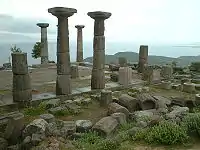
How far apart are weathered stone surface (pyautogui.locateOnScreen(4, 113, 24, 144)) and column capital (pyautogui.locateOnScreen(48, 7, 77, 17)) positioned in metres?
5.08

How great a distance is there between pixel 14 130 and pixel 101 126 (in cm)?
267

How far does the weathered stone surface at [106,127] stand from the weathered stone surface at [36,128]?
1.51 m

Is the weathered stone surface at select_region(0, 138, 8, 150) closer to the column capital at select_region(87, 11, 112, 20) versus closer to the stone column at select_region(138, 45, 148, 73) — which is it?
the column capital at select_region(87, 11, 112, 20)

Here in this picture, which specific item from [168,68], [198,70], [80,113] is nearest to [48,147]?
[80,113]

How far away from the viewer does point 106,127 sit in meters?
8.59

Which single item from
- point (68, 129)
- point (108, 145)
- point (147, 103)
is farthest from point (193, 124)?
point (68, 129)

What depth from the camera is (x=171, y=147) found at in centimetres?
719

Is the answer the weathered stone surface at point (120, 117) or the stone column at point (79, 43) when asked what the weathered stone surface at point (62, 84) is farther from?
the stone column at point (79, 43)

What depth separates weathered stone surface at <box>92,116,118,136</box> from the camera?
8.46 m

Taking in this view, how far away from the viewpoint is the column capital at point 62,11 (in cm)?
1198

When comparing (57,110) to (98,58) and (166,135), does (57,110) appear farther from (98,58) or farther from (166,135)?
(166,135)

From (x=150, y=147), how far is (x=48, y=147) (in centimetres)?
253

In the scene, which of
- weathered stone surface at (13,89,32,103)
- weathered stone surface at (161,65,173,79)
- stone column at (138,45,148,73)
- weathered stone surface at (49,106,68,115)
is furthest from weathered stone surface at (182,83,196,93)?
weathered stone surface at (13,89,32,103)

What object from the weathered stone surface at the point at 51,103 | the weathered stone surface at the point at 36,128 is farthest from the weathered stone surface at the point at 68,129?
the weathered stone surface at the point at 51,103
